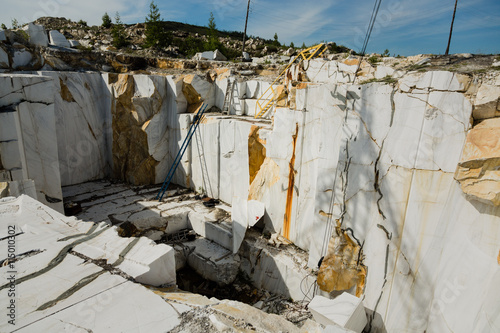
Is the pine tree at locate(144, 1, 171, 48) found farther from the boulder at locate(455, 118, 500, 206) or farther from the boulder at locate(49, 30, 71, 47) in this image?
the boulder at locate(455, 118, 500, 206)

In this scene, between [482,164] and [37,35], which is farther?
[37,35]

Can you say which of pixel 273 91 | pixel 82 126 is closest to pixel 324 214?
pixel 273 91

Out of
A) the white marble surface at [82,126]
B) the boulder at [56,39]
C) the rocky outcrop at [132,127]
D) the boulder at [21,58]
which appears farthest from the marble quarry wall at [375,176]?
the boulder at [56,39]

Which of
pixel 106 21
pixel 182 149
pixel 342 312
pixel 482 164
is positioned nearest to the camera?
pixel 482 164

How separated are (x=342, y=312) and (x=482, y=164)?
2.19 metres

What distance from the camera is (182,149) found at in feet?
26.1

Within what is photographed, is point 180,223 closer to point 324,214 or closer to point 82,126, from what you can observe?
point 324,214

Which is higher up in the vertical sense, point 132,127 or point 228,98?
point 228,98

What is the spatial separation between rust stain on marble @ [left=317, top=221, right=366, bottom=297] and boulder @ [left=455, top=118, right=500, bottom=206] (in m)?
1.53

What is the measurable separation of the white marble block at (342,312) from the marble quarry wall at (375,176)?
215 mm

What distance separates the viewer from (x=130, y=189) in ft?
26.4

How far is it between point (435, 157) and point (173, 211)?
5.24 m

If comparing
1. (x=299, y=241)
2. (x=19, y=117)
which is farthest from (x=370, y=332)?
(x=19, y=117)

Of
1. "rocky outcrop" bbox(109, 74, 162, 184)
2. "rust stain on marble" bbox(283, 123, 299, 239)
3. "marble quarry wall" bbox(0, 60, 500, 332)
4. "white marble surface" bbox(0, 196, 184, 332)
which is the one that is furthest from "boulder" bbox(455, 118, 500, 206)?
"rocky outcrop" bbox(109, 74, 162, 184)
